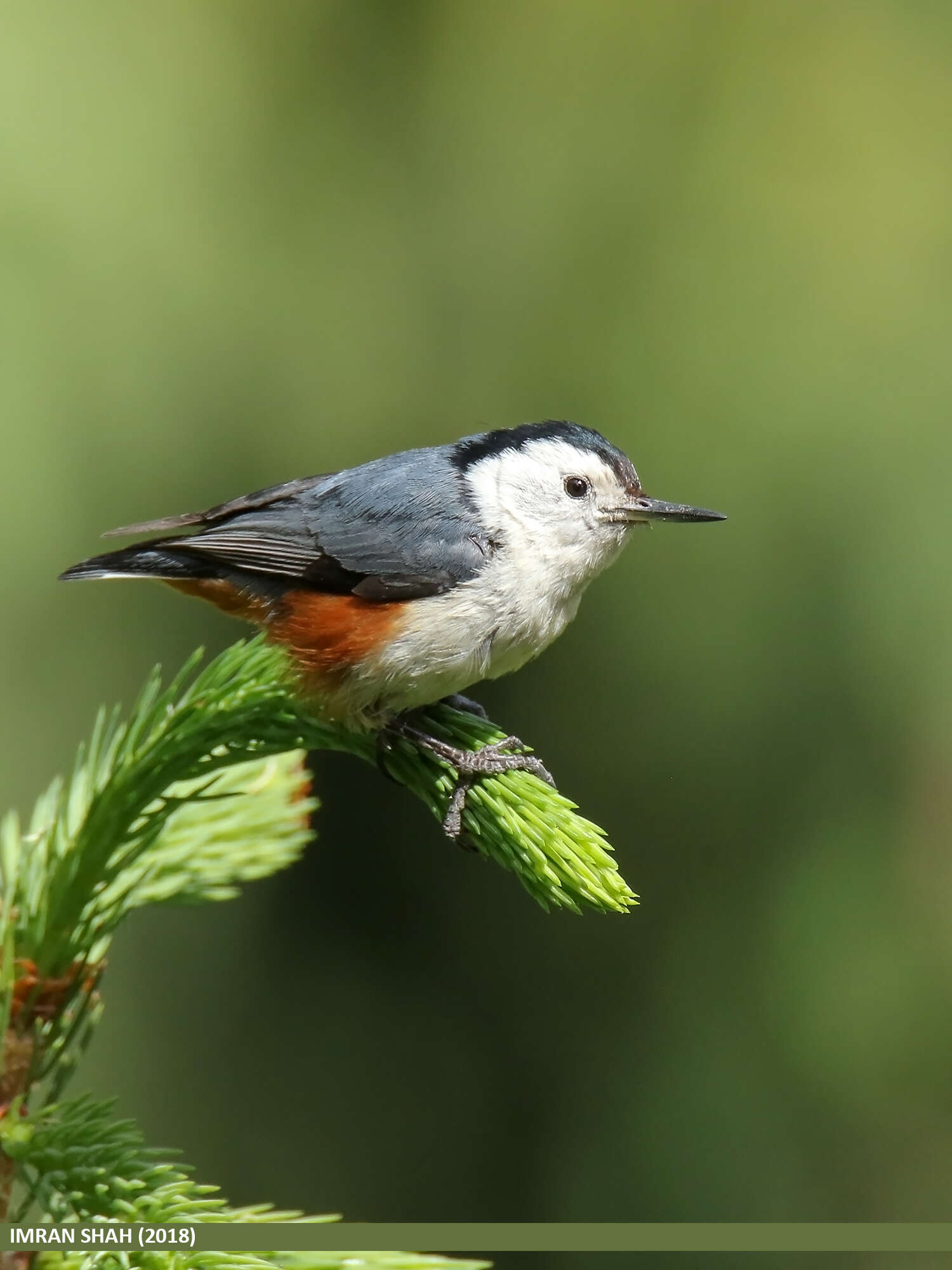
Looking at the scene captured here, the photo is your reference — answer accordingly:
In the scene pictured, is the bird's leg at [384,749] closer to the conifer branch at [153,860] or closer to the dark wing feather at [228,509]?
the conifer branch at [153,860]

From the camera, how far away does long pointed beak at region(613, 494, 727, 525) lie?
6.92ft

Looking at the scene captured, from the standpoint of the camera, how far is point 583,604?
249cm

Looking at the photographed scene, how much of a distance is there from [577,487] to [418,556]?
340 millimetres

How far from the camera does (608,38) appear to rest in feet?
8.36

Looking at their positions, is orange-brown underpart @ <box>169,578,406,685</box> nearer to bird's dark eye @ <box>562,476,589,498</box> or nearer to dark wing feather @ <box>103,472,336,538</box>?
dark wing feather @ <box>103,472,336,538</box>

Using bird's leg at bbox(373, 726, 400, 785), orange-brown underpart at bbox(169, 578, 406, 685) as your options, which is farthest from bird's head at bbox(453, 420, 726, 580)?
bird's leg at bbox(373, 726, 400, 785)

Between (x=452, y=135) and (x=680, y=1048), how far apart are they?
1.97m

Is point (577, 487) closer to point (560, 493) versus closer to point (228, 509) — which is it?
point (560, 493)

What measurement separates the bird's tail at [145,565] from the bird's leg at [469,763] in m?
0.57

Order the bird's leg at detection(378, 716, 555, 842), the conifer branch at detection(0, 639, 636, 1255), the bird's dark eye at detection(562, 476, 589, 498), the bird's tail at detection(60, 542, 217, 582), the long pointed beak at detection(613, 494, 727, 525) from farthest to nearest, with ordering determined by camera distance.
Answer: the bird's dark eye at detection(562, 476, 589, 498) → the long pointed beak at detection(613, 494, 727, 525) → the bird's tail at detection(60, 542, 217, 582) → the bird's leg at detection(378, 716, 555, 842) → the conifer branch at detection(0, 639, 636, 1255)

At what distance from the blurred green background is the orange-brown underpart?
0.26m

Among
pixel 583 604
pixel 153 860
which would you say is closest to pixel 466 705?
pixel 583 604

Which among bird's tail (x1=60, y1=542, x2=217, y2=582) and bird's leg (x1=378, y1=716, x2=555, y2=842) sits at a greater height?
bird's tail (x1=60, y1=542, x2=217, y2=582)

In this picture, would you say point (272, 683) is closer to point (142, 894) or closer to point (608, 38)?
point (142, 894)
